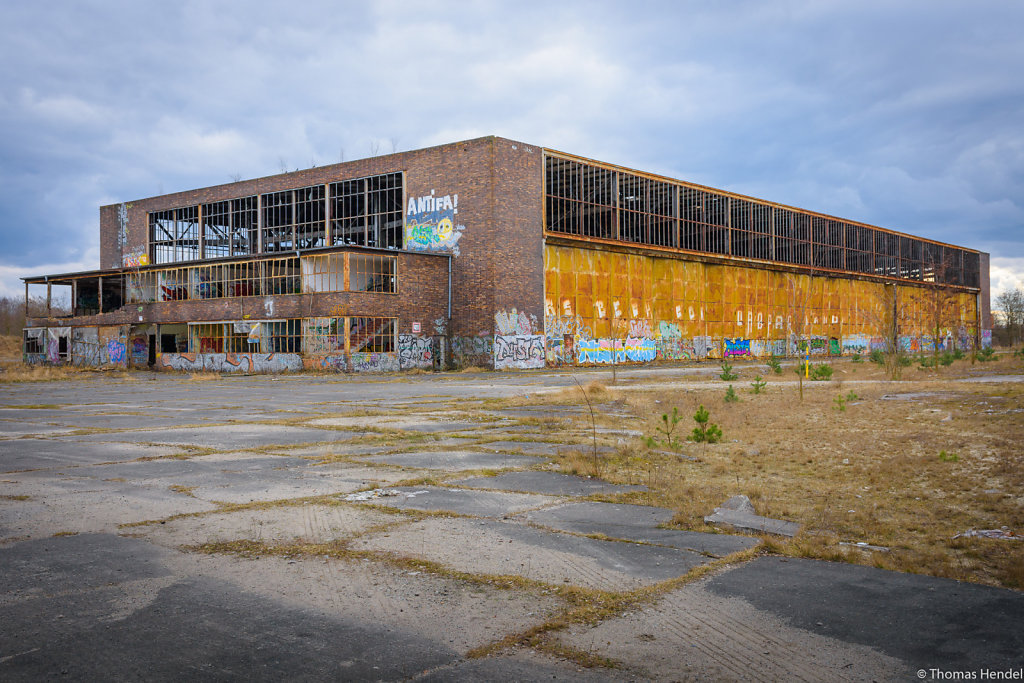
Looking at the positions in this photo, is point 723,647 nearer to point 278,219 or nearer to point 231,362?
point 231,362

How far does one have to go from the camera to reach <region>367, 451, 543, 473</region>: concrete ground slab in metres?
8.25

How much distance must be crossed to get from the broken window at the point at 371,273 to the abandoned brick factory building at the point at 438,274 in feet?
0.24

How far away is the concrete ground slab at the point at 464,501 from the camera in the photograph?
6105 mm

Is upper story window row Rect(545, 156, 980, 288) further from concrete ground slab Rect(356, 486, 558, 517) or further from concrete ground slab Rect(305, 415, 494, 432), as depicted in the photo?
concrete ground slab Rect(356, 486, 558, 517)

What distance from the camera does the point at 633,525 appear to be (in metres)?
5.55

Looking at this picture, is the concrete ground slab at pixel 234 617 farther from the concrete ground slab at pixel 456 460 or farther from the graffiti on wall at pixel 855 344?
the graffiti on wall at pixel 855 344

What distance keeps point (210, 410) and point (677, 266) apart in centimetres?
3660

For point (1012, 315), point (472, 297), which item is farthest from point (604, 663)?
point (1012, 315)

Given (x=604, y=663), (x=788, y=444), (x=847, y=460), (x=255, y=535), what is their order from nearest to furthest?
1. (x=604, y=663)
2. (x=255, y=535)
3. (x=847, y=460)
4. (x=788, y=444)

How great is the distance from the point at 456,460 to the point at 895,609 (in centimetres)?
569

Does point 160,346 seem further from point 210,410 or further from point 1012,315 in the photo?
point 1012,315

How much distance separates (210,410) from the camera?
1603 cm

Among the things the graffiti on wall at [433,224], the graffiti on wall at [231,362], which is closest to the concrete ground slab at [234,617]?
the graffiti on wall at [231,362]

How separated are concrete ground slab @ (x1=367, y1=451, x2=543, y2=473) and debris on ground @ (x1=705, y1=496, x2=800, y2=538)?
3.01 metres
